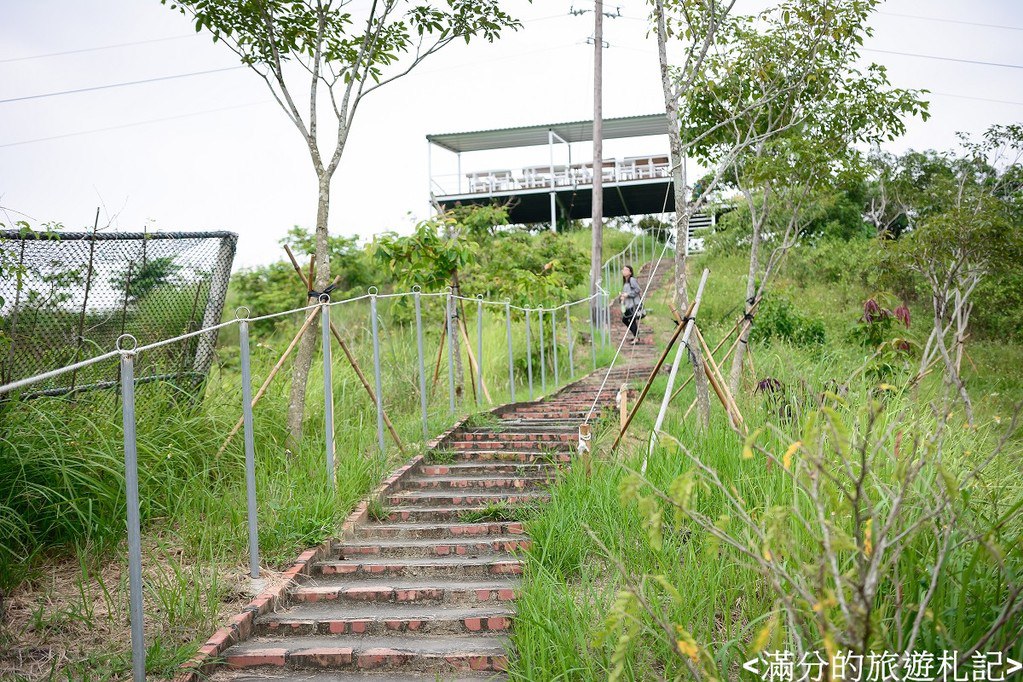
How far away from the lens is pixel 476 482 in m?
7.87

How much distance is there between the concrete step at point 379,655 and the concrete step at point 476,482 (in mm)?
2597

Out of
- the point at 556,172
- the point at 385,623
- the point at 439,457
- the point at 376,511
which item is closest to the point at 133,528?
the point at 385,623

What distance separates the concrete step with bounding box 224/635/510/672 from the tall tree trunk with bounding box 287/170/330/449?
270cm

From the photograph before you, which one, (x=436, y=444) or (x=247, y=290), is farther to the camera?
(x=247, y=290)

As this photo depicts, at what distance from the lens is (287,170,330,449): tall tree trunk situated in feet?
26.0

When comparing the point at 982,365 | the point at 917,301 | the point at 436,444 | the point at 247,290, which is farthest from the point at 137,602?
the point at 917,301

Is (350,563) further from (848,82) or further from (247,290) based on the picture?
(247,290)

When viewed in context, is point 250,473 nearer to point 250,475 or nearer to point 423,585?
point 250,475

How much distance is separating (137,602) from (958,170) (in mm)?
18731

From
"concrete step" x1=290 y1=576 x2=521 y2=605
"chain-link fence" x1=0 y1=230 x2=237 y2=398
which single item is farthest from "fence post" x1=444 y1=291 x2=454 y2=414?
"concrete step" x1=290 y1=576 x2=521 y2=605

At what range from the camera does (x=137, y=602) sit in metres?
4.21

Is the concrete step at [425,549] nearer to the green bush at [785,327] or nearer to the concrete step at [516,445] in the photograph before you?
the concrete step at [516,445]

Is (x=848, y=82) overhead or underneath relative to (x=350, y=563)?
overhead

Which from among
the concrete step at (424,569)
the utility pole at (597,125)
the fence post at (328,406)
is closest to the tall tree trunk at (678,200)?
the concrete step at (424,569)
